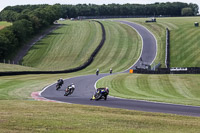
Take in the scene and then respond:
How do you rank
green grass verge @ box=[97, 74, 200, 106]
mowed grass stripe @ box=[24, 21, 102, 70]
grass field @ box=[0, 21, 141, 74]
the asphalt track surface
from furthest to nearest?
mowed grass stripe @ box=[24, 21, 102, 70] → grass field @ box=[0, 21, 141, 74] → green grass verge @ box=[97, 74, 200, 106] → the asphalt track surface

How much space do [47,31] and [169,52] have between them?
59.4 meters

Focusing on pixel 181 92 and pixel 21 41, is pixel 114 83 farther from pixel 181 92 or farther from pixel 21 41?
pixel 21 41

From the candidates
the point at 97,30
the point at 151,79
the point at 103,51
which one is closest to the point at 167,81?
the point at 151,79

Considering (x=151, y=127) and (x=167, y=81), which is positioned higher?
(x=151, y=127)

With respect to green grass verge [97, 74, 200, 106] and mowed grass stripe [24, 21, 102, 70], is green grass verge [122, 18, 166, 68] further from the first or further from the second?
green grass verge [97, 74, 200, 106]

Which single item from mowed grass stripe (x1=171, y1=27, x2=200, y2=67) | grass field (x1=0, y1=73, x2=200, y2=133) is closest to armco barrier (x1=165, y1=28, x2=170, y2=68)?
mowed grass stripe (x1=171, y1=27, x2=200, y2=67)

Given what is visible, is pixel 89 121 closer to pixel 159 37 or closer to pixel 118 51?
pixel 118 51

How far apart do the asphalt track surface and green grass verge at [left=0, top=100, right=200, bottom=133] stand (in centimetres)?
296

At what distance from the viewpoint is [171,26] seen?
4596 inches

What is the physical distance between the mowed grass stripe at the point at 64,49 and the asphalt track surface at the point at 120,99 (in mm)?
12412

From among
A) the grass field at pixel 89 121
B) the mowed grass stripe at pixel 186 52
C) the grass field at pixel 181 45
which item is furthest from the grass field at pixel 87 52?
the grass field at pixel 89 121

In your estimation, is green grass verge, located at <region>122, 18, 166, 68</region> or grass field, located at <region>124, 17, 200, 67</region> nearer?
grass field, located at <region>124, 17, 200, 67</region>

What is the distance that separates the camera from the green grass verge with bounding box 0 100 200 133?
15.1 m

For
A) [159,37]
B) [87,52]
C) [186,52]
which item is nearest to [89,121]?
[186,52]
